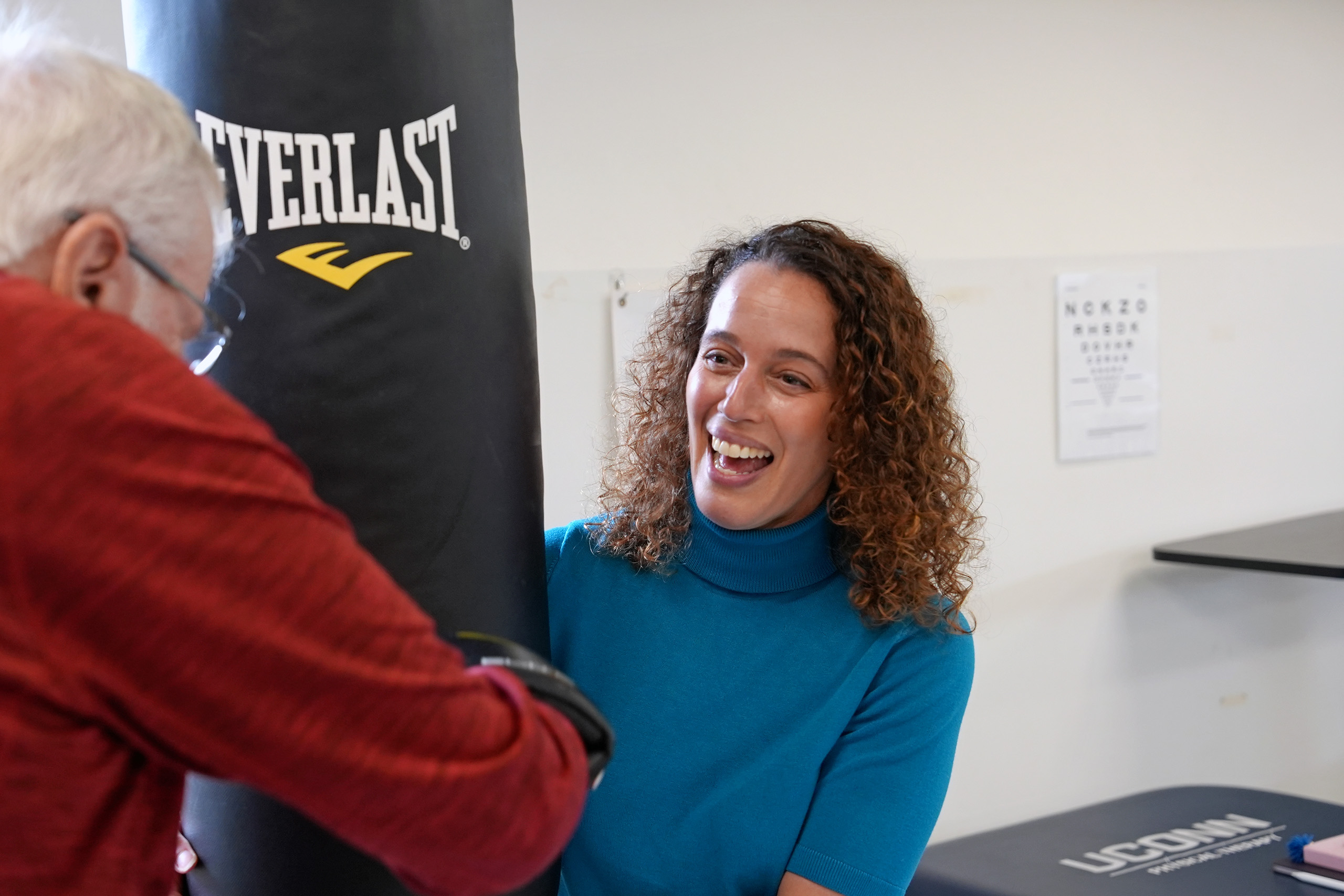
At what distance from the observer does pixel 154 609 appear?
0.62 metres

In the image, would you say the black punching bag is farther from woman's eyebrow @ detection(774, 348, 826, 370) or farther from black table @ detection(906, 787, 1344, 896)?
black table @ detection(906, 787, 1344, 896)

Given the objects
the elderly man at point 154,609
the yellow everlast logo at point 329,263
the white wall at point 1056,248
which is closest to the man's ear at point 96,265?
the elderly man at point 154,609

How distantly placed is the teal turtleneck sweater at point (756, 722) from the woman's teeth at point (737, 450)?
10 cm

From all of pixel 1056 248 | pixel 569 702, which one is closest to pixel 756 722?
pixel 569 702

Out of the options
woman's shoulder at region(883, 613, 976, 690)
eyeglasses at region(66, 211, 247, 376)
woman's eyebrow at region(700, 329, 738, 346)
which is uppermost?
eyeglasses at region(66, 211, 247, 376)

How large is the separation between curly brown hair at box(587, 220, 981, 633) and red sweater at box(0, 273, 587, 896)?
83cm

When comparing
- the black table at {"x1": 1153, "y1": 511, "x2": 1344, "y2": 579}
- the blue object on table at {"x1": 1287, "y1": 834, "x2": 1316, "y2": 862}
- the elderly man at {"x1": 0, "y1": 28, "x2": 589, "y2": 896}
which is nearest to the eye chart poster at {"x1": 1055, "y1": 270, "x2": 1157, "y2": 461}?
the black table at {"x1": 1153, "y1": 511, "x2": 1344, "y2": 579}

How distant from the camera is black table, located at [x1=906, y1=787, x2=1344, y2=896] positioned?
92.2 inches

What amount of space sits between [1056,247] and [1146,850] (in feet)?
4.97

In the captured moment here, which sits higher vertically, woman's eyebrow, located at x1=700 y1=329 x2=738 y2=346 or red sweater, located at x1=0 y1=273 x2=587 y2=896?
woman's eyebrow, located at x1=700 y1=329 x2=738 y2=346

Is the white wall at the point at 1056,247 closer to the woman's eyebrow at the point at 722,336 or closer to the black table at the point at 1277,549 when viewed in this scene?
the black table at the point at 1277,549

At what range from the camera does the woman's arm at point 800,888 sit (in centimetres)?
133

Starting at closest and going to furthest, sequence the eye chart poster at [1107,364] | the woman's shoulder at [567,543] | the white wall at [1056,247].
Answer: the woman's shoulder at [567,543]
the white wall at [1056,247]
the eye chart poster at [1107,364]

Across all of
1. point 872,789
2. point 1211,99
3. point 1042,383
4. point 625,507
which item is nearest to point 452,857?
point 872,789
